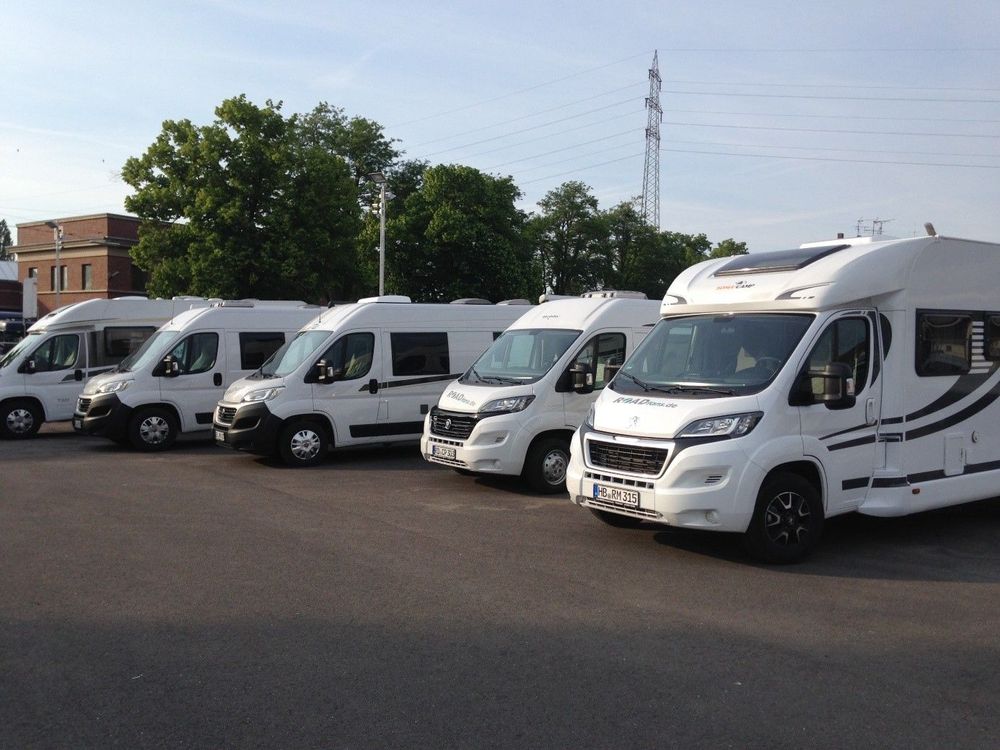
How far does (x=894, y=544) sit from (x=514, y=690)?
542cm

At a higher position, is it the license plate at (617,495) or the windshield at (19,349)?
the windshield at (19,349)

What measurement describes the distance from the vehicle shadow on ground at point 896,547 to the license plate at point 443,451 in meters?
2.89

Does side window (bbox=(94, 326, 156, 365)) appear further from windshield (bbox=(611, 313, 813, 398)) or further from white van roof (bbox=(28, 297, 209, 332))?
windshield (bbox=(611, 313, 813, 398))

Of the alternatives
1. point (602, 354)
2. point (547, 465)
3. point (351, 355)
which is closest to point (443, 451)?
point (547, 465)

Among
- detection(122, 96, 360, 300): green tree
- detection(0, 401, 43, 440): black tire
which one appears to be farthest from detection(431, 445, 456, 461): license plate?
detection(122, 96, 360, 300): green tree

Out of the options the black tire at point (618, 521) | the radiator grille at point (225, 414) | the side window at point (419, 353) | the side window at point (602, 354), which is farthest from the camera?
the side window at point (419, 353)

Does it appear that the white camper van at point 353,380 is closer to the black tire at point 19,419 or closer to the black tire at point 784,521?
the black tire at point 19,419

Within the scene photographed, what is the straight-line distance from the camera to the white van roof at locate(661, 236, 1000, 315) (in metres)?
8.71

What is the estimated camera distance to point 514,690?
5.29m

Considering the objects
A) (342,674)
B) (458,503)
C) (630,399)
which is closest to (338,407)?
(458,503)

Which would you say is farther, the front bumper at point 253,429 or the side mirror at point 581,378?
the front bumper at point 253,429

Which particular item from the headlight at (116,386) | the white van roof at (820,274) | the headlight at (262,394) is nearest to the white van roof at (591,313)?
the white van roof at (820,274)

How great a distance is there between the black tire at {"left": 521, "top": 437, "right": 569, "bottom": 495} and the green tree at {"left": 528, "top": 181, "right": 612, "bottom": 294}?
57111 mm

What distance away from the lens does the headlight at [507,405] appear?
1177 centimetres
